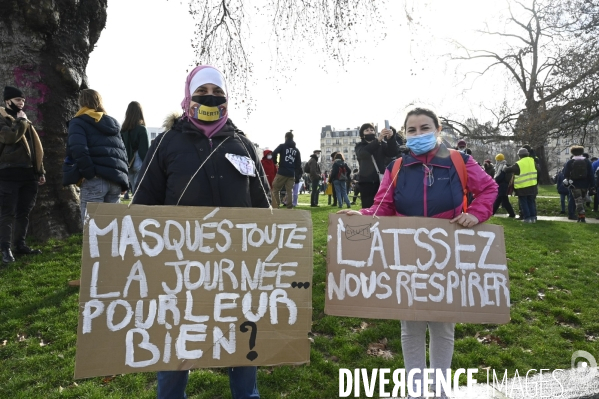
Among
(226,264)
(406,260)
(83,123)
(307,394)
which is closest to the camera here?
(226,264)

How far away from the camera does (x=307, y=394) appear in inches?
120

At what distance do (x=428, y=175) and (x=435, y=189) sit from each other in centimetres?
10

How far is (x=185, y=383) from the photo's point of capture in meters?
2.18

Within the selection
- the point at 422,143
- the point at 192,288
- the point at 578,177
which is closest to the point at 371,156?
the point at 422,143

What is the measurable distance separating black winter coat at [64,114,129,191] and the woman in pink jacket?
316cm

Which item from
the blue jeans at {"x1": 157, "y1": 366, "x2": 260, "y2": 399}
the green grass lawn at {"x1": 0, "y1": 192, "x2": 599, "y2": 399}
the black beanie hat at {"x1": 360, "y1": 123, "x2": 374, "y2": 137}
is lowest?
the green grass lawn at {"x1": 0, "y1": 192, "x2": 599, "y2": 399}

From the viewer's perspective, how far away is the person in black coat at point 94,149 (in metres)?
4.36

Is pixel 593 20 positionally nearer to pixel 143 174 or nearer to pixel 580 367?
pixel 580 367

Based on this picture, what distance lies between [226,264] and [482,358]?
2727mm

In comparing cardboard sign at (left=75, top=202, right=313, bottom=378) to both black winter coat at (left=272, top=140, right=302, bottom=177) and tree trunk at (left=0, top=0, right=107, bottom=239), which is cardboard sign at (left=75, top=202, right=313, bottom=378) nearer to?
tree trunk at (left=0, top=0, right=107, bottom=239)

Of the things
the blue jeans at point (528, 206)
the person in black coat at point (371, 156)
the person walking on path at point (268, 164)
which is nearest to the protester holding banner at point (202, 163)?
the person in black coat at point (371, 156)

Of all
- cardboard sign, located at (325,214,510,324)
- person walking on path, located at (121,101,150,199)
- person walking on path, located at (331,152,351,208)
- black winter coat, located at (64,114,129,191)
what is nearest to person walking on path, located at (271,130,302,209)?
person walking on path, located at (331,152,351,208)

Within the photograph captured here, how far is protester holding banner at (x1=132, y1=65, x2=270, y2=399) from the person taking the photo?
2215 millimetres

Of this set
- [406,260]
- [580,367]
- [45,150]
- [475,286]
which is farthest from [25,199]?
[580,367]
